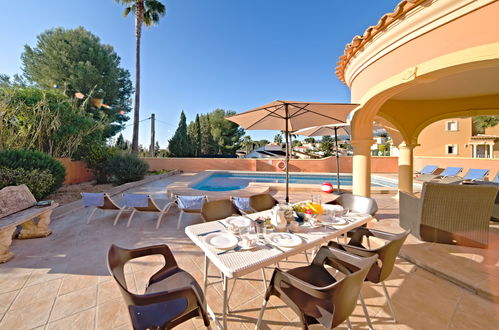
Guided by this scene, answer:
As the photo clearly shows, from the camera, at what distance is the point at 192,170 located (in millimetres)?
17547

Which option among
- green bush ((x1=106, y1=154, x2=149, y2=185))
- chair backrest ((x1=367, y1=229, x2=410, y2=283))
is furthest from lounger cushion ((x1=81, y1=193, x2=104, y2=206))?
green bush ((x1=106, y1=154, x2=149, y2=185))

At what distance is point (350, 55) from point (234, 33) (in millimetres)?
11765

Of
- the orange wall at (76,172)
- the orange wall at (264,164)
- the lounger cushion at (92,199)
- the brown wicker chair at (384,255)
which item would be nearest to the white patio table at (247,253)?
the brown wicker chair at (384,255)

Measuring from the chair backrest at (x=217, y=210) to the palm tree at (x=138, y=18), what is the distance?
1331 cm

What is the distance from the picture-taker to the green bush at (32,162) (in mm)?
5639

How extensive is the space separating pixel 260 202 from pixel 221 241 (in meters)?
1.85

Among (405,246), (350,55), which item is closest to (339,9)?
(350,55)

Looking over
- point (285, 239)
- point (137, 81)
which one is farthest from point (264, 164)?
point (285, 239)

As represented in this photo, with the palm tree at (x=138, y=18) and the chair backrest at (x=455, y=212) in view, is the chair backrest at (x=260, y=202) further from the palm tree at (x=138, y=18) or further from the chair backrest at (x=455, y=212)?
the palm tree at (x=138, y=18)

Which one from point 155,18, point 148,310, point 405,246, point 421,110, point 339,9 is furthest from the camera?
point 155,18

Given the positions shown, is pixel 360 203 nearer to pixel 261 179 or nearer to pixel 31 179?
pixel 31 179

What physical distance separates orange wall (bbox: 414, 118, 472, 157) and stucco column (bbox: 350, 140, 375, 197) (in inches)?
873

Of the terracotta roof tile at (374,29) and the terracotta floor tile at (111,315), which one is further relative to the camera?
the terracotta roof tile at (374,29)

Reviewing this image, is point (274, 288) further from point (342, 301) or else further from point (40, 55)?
point (40, 55)
